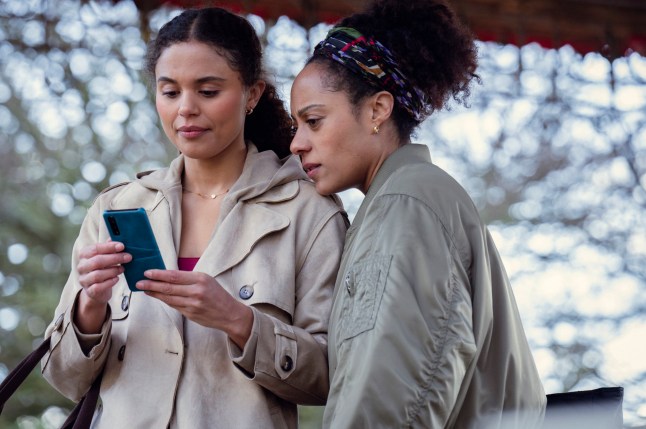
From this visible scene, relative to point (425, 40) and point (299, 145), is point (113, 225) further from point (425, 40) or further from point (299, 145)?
point (425, 40)

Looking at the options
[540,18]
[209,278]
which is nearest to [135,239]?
[209,278]

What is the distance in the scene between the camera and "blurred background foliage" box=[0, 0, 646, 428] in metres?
5.27

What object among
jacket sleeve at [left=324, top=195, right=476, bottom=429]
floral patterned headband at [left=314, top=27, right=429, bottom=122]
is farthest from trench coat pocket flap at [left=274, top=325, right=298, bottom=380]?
floral patterned headband at [left=314, top=27, right=429, bottom=122]

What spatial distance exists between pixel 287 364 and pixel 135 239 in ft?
1.48

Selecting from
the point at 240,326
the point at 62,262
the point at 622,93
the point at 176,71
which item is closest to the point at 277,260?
the point at 240,326

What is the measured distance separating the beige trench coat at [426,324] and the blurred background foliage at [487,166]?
2815 millimetres

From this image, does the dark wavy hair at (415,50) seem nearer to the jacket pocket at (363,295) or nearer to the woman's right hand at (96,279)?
the jacket pocket at (363,295)

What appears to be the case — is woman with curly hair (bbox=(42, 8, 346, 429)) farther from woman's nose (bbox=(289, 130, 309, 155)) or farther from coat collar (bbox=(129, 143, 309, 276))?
woman's nose (bbox=(289, 130, 309, 155))

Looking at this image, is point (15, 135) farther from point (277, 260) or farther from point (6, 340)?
point (277, 260)

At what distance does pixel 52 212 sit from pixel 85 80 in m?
0.66

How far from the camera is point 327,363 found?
2.56 m

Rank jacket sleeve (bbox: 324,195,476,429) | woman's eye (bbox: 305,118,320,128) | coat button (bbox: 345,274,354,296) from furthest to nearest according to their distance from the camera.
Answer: woman's eye (bbox: 305,118,320,128) → coat button (bbox: 345,274,354,296) → jacket sleeve (bbox: 324,195,476,429)

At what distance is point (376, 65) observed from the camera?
2543mm

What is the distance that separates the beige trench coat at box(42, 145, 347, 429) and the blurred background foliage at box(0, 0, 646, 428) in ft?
7.83
